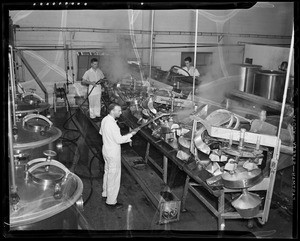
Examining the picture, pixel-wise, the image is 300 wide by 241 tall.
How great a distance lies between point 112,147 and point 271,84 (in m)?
2.28

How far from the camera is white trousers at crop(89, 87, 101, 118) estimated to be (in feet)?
22.6

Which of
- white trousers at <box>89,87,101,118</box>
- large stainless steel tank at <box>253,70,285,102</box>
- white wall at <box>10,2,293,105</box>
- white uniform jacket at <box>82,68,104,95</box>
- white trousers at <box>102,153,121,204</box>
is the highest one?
white wall at <box>10,2,293,105</box>

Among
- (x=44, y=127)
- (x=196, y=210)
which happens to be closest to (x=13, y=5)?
Answer: (x=44, y=127)

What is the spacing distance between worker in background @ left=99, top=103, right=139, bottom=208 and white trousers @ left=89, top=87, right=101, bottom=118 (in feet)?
10.5

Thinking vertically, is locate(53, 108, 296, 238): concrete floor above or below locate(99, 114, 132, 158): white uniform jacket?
below

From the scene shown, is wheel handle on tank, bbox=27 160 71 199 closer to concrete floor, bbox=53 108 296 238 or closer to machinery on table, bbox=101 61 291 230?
concrete floor, bbox=53 108 296 238

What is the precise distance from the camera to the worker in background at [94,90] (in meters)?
6.82

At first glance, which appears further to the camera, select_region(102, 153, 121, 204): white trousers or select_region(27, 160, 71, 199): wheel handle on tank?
select_region(102, 153, 121, 204): white trousers

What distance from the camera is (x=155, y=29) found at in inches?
360

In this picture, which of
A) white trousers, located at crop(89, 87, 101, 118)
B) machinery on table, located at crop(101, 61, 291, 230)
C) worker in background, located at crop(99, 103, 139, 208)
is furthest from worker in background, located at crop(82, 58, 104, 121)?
worker in background, located at crop(99, 103, 139, 208)

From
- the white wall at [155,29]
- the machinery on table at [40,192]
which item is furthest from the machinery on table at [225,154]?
the white wall at [155,29]

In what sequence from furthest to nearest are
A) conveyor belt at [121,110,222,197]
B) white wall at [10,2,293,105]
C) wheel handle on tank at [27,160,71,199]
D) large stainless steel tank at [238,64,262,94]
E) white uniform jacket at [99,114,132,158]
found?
1. white wall at [10,2,293,105]
2. large stainless steel tank at [238,64,262,94]
3. white uniform jacket at [99,114,132,158]
4. conveyor belt at [121,110,222,197]
5. wheel handle on tank at [27,160,71,199]

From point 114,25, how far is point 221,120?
6.48m
